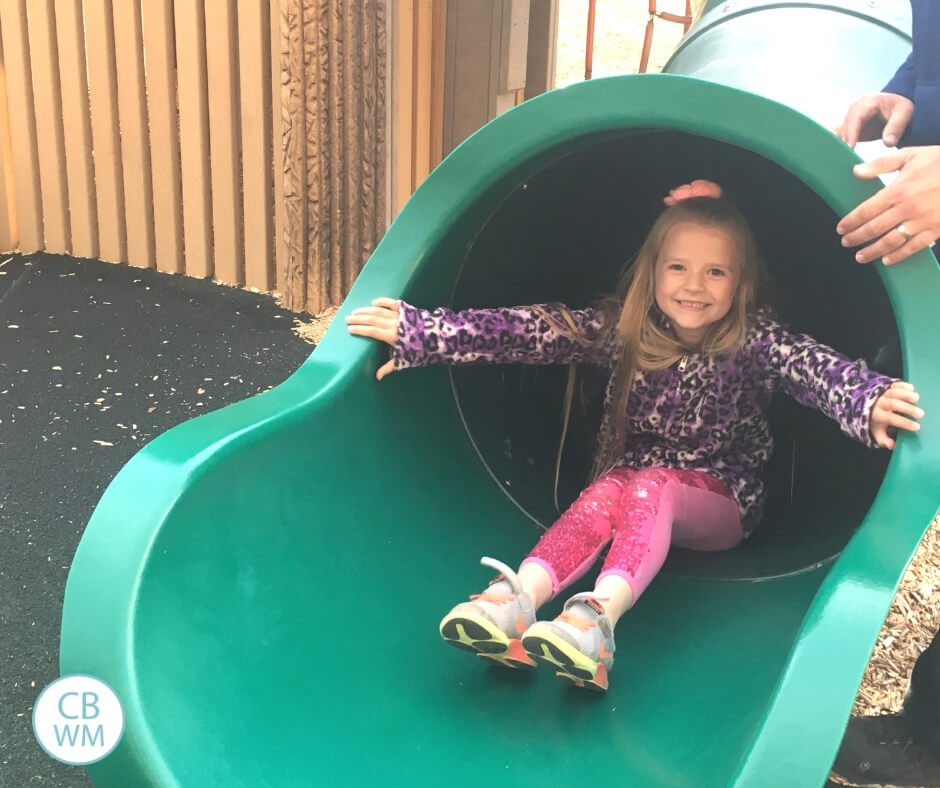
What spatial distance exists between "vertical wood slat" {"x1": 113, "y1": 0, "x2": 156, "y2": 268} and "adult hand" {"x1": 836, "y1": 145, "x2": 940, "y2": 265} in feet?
9.49

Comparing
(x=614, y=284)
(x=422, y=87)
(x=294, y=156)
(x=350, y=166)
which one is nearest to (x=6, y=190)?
(x=294, y=156)

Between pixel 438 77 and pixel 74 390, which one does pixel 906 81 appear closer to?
pixel 74 390

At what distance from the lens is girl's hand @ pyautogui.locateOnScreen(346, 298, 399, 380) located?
160 centimetres

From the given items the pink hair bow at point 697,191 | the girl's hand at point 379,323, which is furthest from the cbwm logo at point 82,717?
the pink hair bow at point 697,191

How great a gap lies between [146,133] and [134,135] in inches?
1.7

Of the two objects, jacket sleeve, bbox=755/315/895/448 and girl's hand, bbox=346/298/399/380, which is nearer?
jacket sleeve, bbox=755/315/895/448

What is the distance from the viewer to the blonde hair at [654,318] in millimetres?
1750

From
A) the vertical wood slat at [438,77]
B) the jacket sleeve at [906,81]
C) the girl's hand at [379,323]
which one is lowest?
the girl's hand at [379,323]

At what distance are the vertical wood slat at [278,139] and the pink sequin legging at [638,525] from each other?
197 centimetres

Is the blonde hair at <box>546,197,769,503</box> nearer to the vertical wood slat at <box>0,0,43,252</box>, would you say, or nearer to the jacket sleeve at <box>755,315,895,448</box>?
the jacket sleeve at <box>755,315,895,448</box>

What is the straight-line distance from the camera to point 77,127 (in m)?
3.70

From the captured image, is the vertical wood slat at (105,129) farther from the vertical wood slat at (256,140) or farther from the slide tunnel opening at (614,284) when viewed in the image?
the slide tunnel opening at (614,284)

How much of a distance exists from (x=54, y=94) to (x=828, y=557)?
10.7 ft

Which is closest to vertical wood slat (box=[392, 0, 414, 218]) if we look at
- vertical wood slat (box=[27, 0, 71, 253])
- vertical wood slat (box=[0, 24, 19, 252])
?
vertical wood slat (box=[27, 0, 71, 253])
